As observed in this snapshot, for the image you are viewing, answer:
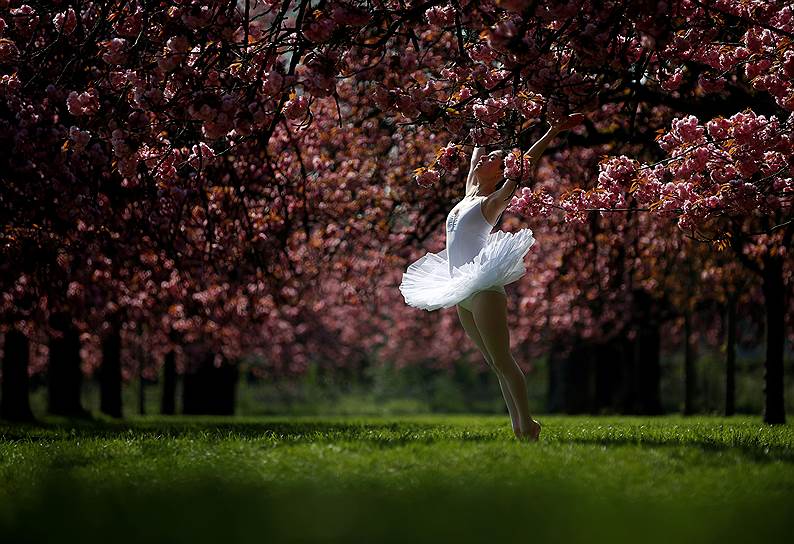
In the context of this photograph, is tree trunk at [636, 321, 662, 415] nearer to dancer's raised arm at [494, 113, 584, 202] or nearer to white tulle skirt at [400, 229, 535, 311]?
dancer's raised arm at [494, 113, 584, 202]

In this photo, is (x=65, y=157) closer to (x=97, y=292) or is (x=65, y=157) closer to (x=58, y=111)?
(x=58, y=111)

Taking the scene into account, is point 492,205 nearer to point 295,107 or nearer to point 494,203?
point 494,203

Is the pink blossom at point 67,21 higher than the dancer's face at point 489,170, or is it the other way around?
the pink blossom at point 67,21

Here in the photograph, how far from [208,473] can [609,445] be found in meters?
3.11

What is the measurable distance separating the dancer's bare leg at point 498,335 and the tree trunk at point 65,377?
47.4 ft

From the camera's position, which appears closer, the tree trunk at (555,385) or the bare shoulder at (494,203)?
the bare shoulder at (494,203)

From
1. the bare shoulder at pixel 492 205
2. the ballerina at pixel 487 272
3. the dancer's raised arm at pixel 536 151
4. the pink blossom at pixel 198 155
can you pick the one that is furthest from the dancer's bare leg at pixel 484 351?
the pink blossom at pixel 198 155

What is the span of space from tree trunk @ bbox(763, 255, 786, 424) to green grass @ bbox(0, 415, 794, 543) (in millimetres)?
7339

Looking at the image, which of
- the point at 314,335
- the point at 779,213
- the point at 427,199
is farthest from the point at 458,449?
the point at 314,335

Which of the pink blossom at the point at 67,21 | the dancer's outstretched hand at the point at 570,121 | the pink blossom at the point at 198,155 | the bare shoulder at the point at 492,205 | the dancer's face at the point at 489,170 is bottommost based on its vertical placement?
the bare shoulder at the point at 492,205

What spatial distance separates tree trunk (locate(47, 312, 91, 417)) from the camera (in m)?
21.5

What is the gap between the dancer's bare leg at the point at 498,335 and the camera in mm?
8641

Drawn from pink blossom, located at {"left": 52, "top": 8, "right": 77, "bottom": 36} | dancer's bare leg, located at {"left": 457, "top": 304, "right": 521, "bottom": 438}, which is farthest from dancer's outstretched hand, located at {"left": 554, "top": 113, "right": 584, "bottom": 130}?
pink blossom, located at {"left": 52, "top": 8, "right": 77, "bottom": 36}

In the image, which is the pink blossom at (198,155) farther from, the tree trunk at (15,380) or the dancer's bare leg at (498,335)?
the tree trunk at (15,380)
